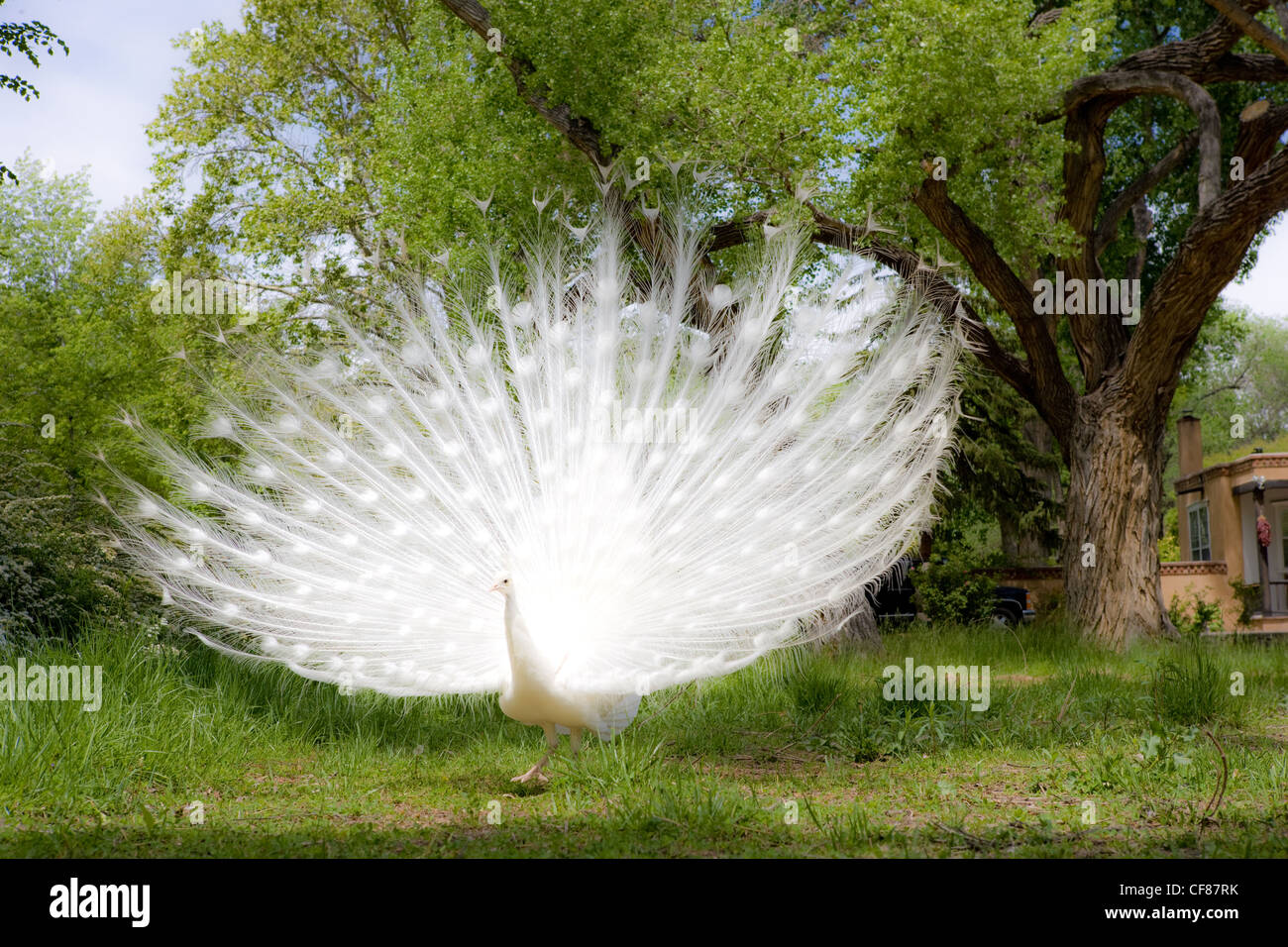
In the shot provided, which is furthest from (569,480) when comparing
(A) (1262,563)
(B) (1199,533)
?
(B) (1199,533)

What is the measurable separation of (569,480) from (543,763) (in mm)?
1651

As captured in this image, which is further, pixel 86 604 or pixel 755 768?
pixel 86 604

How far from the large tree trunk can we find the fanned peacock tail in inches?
279

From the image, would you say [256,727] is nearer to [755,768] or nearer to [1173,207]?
[755,768]

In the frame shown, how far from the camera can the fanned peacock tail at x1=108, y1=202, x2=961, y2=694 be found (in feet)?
21.0

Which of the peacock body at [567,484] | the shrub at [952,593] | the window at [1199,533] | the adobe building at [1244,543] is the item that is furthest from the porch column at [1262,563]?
the peacock body at [567,484]

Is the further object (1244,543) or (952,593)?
(1244,543)

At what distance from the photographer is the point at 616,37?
12758mm

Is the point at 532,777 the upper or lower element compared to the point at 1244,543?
lower

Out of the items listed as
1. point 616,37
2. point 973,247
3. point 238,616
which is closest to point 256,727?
point 238,616

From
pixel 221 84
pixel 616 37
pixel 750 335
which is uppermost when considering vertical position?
pixel 221 84

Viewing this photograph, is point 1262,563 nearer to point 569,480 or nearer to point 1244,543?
point 1244,543

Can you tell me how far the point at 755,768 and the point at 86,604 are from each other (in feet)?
20.2

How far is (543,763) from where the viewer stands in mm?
6340
